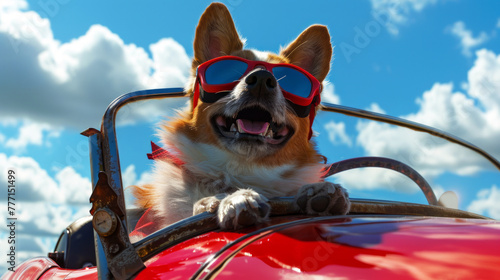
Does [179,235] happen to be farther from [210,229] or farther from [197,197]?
[197,197]

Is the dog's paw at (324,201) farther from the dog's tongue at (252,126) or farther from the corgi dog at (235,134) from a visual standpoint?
the dog's tongue at (252,126)

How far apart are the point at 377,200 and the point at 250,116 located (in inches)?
36.4

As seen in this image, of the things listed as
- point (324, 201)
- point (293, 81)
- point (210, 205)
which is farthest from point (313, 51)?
point (210, 205)

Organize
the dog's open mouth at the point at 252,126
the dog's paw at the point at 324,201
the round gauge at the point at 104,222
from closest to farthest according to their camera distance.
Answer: the round gauge at the point at 104,222 → the dog's paw at the point at 324,201 → the dog's open mouth at the point at 252,126

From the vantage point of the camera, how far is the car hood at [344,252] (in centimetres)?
97

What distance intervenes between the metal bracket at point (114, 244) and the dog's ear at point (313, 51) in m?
1.85

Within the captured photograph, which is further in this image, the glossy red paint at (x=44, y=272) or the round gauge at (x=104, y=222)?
the glossy red paint at (x=44, y=272)

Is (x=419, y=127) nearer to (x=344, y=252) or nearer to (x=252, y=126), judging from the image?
(x=252, y=126)

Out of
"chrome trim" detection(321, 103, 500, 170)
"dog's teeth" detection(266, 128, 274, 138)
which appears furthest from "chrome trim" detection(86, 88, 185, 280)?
"chrome trim" detection(321, 103, 500, 170)

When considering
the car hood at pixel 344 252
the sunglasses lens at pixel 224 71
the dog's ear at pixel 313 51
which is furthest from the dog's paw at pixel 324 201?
the dog's ear at pixel 313 51

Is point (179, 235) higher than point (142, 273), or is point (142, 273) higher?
point (179, 235)

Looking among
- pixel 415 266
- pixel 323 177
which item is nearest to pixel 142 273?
pixel 415 266

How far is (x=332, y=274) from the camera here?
989 millimetres

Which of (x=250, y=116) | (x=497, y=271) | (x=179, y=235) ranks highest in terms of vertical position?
(x=250, y=116)
